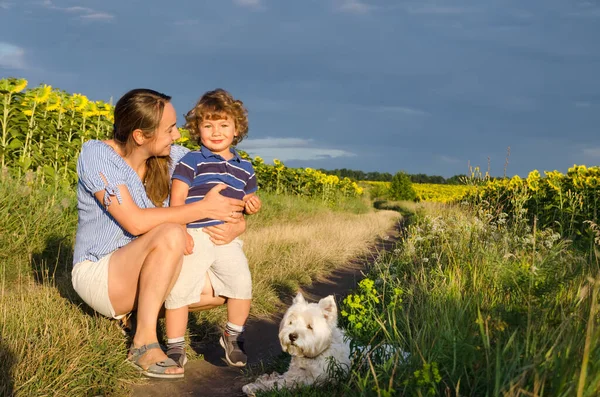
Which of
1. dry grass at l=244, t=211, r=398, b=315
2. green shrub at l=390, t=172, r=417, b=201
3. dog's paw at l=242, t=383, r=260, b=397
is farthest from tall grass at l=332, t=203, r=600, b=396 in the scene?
green shrub at l=390, t=172, r=417, b=201

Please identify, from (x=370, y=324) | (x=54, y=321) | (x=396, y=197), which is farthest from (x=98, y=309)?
(x=396, y=197)

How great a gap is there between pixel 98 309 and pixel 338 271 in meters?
4.89

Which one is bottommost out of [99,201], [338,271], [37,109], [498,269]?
[338,271]

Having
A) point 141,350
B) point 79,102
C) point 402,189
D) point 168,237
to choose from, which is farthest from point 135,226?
point 402,189

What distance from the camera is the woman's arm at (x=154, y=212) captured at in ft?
12.6

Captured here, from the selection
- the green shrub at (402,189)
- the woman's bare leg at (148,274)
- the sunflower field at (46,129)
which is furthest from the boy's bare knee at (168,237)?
the green shrub at (402,189)

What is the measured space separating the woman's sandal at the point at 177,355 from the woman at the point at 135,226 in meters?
0.11

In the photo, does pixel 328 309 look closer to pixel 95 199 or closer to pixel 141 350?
pixel 141 350

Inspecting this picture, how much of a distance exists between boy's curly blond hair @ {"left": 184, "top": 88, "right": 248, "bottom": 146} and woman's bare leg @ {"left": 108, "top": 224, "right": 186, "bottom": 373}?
85 centimetres

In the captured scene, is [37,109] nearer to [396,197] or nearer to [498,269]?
[498,269]

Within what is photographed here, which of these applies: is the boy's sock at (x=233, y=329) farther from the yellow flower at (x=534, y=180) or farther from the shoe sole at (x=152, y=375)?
the yellow flower at (x=534, y=180)

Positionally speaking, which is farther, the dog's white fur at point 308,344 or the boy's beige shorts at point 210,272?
the boy's beige shorts at point 210,272

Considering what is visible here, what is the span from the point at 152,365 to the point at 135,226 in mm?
940

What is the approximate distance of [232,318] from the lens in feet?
14.1
